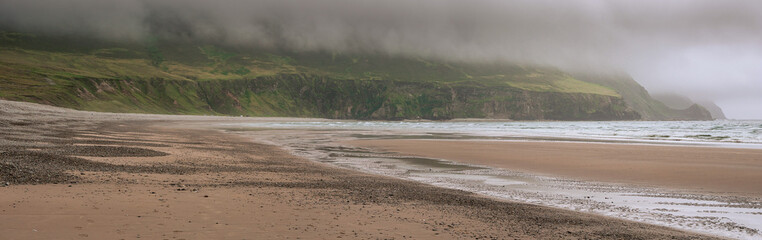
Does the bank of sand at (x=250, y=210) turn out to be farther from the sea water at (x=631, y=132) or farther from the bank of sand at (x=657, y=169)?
the sea water at (x=631, y=132)

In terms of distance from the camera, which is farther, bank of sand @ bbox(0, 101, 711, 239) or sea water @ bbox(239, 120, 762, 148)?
sea water @ bbox(239, 120, 762, 148)

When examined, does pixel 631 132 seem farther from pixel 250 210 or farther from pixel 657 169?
pixel 250 210

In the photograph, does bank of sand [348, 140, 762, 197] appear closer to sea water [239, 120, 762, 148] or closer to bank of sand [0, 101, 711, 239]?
bank of sand [0, 101, 711, 239]

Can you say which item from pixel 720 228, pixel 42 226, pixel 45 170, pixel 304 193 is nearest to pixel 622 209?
pixel 720 228

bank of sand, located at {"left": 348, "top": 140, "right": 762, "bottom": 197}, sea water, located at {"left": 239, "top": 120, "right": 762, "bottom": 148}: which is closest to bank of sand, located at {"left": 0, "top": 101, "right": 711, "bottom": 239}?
bank of sand, located at {"left": 348, "top": 140, "right": 762, "bottom": 197}

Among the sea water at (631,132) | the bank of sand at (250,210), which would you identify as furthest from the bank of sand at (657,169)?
the sea water at (631,132)

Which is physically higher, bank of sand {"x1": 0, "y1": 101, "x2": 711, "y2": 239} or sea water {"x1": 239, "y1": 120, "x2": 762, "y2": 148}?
bank of sand {"x1": 0, "y1": 101, "x2": 711, "y2": 239}

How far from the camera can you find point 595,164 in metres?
21.7

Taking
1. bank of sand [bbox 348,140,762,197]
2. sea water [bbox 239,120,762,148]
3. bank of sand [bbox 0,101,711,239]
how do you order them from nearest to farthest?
1. bank of sand [bbox 0,101,711,239]
2. bank of sand [bbox 348,140,762,197]
3. sea water [bbox 239,120,762,148]

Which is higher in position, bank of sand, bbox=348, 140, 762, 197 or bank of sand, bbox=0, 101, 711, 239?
bank of sand, bbox=0, 101, 711, 239

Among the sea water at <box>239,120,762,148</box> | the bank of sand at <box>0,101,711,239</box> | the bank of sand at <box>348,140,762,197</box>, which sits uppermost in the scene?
the bank of sand at <box>0,101,711,239</box>

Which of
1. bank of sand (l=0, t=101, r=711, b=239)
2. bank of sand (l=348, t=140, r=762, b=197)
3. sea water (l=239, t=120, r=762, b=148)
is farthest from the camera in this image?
sea water (l=239, t=120, r=762, b=148)

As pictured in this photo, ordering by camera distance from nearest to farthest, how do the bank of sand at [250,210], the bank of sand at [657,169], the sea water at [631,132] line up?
the bank of sand at [250,210]
the bank of sand at [657,169]
the sea water at [631,132]

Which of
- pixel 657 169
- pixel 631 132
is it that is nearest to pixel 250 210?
pixel 657 169
